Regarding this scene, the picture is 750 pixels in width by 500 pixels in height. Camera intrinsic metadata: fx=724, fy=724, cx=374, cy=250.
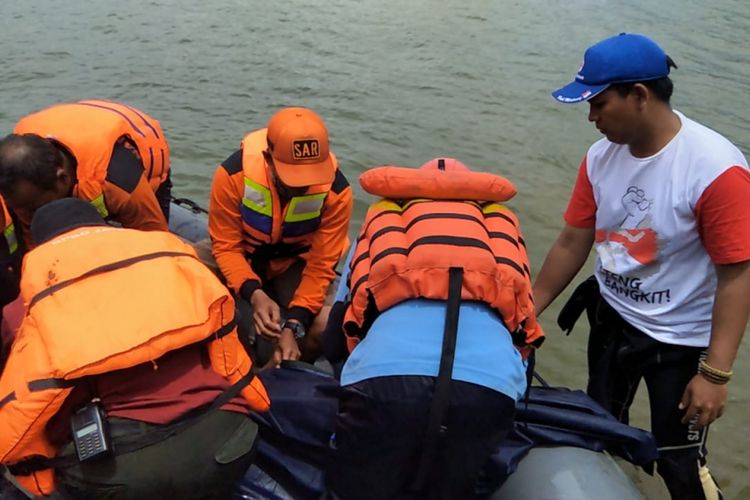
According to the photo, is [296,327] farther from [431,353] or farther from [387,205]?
[431,353]

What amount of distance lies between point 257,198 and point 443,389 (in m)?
1.54

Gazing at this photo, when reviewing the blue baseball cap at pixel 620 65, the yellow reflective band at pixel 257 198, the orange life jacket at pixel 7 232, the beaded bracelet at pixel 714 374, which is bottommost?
the beaded bracelet at pixel 714 374

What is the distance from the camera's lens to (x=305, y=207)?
2932 millimetres

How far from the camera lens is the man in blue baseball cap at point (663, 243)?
196 cm

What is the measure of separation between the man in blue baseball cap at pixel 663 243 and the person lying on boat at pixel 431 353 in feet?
1.58

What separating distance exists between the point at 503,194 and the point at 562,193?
166 inches

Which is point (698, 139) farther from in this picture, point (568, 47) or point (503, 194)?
point (568, 47)

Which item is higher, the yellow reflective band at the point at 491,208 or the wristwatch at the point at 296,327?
the yellow reflective band at the point at 491,208

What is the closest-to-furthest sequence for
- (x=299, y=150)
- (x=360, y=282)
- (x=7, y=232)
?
1. (x=360, y=282)
2. (x=7, y=232)
3. (x=299, y=150)

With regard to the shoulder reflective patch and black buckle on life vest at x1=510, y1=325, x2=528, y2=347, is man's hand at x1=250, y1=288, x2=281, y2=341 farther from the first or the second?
black buckle on life vest at x1=510, y1=325, x2=528, y2=347

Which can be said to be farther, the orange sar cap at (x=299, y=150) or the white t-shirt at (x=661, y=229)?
the orange sar cap at (x=299, y=150)

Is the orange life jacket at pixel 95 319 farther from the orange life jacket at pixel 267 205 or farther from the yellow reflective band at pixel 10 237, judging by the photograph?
the orange life jacket at pixel 267 205

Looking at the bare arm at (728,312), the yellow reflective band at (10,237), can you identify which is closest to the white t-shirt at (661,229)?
the bare arm at (728,312)

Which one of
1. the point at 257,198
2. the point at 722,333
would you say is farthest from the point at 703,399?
the point at 257,198
